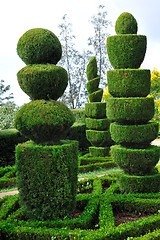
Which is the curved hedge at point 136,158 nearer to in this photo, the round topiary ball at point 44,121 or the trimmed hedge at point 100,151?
the round topiary ball at point 44,121

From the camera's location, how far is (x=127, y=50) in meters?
7.76

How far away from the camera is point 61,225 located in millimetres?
5113

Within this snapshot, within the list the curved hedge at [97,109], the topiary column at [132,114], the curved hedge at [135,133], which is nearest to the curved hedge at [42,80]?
the topiary column at [132,114]

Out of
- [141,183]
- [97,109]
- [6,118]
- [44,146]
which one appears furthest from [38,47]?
[6,118]

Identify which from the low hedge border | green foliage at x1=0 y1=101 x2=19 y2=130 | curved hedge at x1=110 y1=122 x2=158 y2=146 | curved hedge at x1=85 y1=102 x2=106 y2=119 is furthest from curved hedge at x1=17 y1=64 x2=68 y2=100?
green foliage at x1=0 y1=101 x2=19 y2=130

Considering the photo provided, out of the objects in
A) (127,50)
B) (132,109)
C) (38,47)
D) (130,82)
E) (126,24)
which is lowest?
(132,109)

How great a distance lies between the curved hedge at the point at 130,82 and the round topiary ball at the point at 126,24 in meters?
1.62

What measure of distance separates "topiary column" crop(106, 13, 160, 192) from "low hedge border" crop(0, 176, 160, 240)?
→ 1.14 metres

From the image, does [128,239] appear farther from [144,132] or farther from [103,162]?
[103,162]

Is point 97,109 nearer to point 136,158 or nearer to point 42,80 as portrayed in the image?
point 136,158

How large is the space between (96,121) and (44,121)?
28.8ft

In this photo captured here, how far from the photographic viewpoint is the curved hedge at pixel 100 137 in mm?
13623

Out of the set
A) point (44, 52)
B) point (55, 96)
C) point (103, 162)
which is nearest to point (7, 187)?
point (103, 162)

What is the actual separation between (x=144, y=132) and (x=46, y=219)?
3.88 metres
